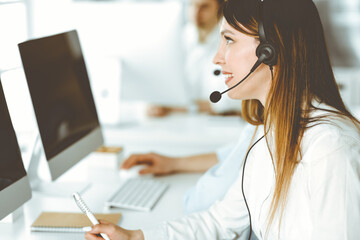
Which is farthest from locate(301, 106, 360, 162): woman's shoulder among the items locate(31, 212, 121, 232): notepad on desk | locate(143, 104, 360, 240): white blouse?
locate(31, 212, 121, 232): notepad on desk

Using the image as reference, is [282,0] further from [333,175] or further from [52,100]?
[52,100]

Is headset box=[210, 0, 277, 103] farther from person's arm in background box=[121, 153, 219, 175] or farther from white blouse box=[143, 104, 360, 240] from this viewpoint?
person's arm in background box=[121, 153, 219, 175]

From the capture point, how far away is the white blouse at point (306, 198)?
913 mm

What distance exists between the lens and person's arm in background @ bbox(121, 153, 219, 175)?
5.35 feet

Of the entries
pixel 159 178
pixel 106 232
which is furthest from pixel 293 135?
pixel 159 178

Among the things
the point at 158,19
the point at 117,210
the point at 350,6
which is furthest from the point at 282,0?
the point at 350,6

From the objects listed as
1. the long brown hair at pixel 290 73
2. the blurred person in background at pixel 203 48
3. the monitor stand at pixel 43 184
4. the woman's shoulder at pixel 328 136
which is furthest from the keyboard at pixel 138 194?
the blurred person in background at pixel 203 48

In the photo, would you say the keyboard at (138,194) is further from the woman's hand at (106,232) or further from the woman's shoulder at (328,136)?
the woman's shoulder at (328,136)

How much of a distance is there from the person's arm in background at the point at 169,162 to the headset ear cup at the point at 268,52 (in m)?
0.71

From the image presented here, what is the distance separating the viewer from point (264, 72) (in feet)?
3.55

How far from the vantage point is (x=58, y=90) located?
4.33ft

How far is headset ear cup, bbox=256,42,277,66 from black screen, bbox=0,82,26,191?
60 centimetres

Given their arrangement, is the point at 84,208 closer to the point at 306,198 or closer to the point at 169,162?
the point at 306,198

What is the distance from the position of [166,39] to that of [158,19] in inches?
3.7
